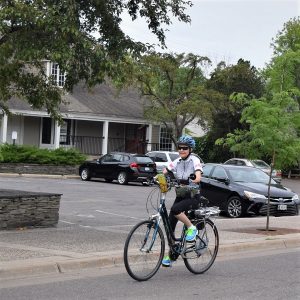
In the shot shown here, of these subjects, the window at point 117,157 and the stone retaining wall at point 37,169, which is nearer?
the window at point 117,157

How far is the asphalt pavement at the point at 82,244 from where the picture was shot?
28.5 feet

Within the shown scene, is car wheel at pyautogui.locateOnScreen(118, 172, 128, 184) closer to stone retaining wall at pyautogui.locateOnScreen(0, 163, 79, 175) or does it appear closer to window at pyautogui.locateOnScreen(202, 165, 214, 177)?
stone retaining wall at pyautogui.locateOnScreen(0, 163, 79, 175)

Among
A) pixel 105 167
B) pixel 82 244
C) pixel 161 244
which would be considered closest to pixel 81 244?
pixel 82 244

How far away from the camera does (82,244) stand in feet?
34.7

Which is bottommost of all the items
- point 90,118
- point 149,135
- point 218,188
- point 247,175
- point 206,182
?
point 218,188

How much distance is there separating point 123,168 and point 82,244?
61.4 feet

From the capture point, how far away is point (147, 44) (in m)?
11.6

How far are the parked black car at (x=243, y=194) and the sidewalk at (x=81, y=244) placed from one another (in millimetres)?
1822

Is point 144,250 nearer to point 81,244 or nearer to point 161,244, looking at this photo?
point 161,244

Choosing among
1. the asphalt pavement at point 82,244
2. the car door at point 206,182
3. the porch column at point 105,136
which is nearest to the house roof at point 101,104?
the porch column at point 105,136

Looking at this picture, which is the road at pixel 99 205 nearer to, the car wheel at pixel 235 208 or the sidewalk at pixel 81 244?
the sidewalk at pixel 81 244

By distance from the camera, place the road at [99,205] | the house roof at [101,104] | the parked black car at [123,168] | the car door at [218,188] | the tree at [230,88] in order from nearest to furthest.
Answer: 1. the road at [99,205]
2. the car door at [218,188]
3. the parked black car at [123,168]
4. the house roof at [101,104]
5. the tree at [230,88]

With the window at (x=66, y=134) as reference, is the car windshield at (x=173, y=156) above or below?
below

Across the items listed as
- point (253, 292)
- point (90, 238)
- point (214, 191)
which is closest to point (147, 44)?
point (90, 238)
